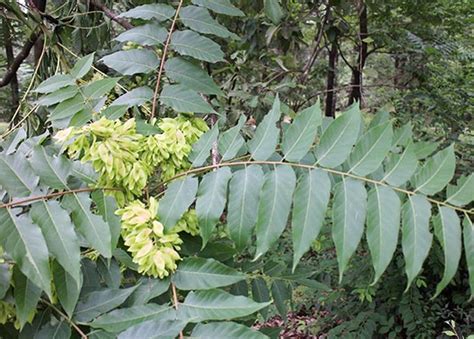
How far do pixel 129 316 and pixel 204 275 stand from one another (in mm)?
163

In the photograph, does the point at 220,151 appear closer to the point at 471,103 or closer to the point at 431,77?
the point at 471,103

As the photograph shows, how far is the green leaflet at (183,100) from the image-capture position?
1.17 metres

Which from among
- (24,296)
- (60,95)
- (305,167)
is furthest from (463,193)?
(60,95)

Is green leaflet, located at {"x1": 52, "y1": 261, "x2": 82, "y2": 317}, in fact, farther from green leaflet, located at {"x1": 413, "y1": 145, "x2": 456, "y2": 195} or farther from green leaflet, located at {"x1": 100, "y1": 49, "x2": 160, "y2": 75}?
green leaflet, located at {"x1": 413, "y1": 145, "x2": 456, "y2": 195}

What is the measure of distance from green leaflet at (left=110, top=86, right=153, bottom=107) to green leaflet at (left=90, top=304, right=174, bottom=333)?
1.81 ft

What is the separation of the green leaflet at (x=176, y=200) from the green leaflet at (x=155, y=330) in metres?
0.19

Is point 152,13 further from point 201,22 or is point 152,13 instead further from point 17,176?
point 17,176

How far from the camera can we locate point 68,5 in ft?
7.59

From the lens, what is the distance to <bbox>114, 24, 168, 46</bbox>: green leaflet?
4.18ft

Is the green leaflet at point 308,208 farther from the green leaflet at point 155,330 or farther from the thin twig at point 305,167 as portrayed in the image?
the green leaflet at point 155,330

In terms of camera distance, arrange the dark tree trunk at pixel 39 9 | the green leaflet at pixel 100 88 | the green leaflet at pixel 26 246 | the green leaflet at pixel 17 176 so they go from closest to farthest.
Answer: the green leaflet at pixel 26 246, the green leaflet at pixel 17 176, the green leaflet at pixel 100 88, the dark tree trunk at pixel 39 9

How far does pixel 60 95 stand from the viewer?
119cm

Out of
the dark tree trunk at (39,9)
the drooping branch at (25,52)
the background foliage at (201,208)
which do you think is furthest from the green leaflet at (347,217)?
the dark tree trunk at (39,9)

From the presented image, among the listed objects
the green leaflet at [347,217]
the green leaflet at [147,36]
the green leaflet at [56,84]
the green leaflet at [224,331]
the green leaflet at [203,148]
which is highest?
the green leaflet at [147,36]
